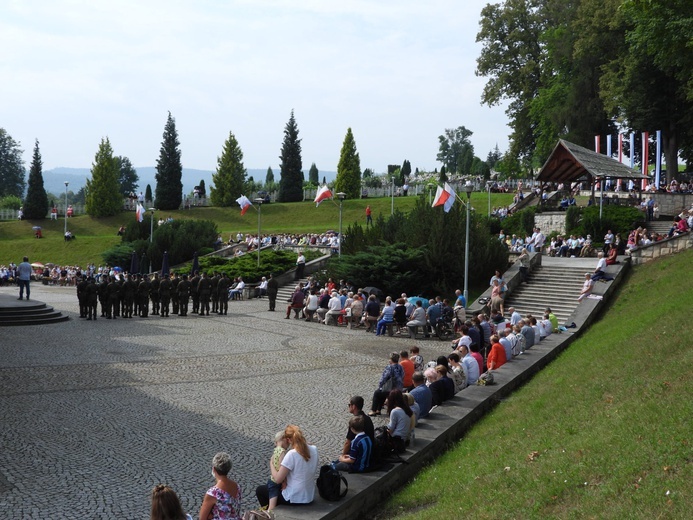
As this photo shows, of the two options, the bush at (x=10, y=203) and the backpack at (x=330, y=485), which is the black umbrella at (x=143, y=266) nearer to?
the backpack at (x=330, y=485)

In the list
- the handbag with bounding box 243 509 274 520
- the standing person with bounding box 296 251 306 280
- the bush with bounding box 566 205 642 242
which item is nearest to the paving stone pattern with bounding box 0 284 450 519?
the handbag with bounding box 243 509 274 520

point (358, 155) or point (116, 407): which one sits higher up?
point (358, 155)

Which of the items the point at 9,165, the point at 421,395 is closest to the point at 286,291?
the point at 421,395

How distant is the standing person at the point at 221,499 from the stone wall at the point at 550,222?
3323 centimetres

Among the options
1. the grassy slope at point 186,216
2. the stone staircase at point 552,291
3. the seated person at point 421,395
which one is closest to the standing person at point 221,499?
the seated person at point 421,395

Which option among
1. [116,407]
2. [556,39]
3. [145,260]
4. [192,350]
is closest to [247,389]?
[116,407]

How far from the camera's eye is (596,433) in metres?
8.93

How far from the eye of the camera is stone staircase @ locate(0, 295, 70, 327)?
23844 mm

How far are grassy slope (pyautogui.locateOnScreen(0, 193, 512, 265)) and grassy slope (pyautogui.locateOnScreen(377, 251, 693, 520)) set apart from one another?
45.6m

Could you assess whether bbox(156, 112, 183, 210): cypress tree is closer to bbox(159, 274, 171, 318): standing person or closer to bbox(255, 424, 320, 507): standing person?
bbox(159, 274, 171, 318): standing person

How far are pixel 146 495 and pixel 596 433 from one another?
5.37m

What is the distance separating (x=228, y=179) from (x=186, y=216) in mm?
6517

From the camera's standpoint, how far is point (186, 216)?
71.9m

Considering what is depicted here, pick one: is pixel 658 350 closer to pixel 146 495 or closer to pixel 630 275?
pixel 146 495
